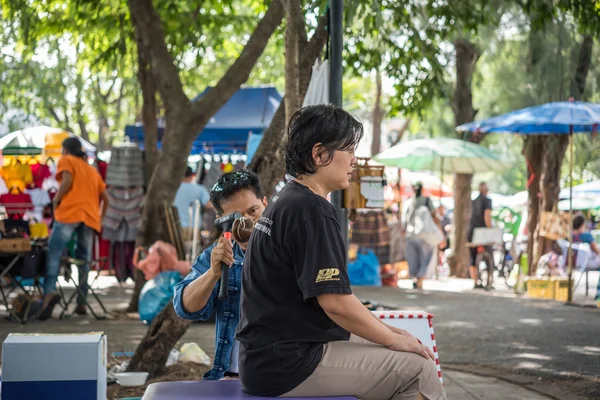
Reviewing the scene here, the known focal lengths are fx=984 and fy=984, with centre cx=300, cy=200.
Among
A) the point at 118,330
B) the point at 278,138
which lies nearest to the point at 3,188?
the point at 118,330

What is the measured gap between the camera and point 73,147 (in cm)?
1152

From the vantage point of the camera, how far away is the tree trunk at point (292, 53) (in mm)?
7148

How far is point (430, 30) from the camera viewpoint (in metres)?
13.1

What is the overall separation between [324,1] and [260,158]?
58.9 inches

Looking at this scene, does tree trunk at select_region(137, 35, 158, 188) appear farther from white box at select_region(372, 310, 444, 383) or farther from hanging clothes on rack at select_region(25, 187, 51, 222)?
white box at select_region(372, 310, 444, 383)

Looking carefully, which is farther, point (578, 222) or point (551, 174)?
point (551, 174)

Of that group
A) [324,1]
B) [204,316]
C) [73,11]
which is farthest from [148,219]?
[204,316]

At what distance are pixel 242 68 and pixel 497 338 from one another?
412 cm

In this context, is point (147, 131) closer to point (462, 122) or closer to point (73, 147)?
point (73, 147)

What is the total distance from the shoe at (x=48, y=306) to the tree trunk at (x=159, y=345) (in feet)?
13.3

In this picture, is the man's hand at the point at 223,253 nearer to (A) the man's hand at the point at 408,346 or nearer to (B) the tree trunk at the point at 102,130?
(A) the man's hand at the point at 408,346

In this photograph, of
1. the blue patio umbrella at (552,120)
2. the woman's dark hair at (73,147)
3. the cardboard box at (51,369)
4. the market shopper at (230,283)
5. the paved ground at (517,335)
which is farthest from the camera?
the blue patio umbrella at (552,120)

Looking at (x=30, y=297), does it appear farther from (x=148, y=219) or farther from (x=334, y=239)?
(x=334, y=239)

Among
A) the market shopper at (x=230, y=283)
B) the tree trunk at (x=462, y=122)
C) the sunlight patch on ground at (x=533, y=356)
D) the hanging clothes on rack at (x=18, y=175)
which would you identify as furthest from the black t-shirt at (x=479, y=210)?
the market shopper at (x=230, y=283)
